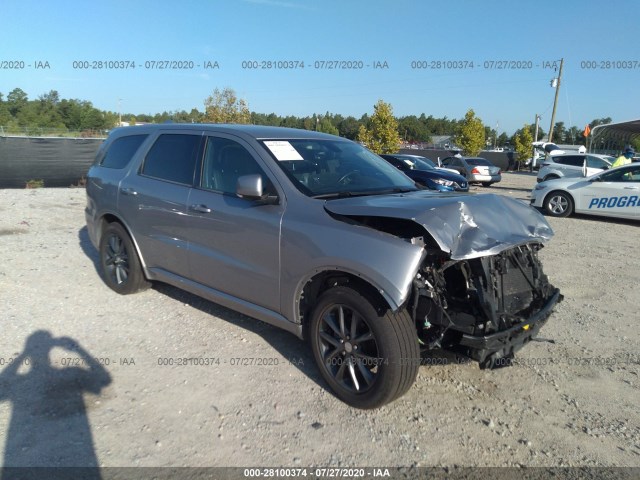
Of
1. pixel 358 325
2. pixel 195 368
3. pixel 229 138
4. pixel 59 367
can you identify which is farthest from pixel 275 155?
pixel 59 367

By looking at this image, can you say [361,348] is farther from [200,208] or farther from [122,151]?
[122,151]

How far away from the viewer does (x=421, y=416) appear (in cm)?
296

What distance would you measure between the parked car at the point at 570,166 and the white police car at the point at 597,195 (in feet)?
24.8

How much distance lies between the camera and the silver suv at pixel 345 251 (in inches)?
109

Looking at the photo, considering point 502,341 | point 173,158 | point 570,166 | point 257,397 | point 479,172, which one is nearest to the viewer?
point 502,341

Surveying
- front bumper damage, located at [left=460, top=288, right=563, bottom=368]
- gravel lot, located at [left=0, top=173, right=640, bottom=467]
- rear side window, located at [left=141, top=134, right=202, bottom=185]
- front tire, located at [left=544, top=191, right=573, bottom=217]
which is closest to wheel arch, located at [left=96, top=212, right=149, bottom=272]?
gravel lot, located at [left=0, top=173, right=640, bottom=467]

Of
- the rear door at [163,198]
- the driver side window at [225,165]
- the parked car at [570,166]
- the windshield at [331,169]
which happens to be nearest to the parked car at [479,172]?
the parked car at [570,166]

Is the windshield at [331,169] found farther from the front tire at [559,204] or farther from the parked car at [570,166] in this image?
the parked car at [570,166]

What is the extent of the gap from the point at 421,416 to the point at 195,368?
1.75m

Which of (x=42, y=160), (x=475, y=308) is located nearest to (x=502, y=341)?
(x=475, y=308)

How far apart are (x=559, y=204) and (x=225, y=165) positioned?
10207mm

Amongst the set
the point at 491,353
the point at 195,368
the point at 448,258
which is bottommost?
the point at 195,368

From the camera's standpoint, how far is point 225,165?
3816 millimetres

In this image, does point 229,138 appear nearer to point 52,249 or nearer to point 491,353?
point 491,353
